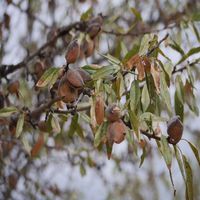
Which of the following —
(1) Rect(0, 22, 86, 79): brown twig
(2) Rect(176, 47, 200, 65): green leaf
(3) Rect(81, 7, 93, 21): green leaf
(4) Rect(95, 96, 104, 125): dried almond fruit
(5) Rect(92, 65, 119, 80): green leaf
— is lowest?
(4) Rect(95, 96, 104, 125): dried almond fruit

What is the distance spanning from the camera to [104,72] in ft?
3.05

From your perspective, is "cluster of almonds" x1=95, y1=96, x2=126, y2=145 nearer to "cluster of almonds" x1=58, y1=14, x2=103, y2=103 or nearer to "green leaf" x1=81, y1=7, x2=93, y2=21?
"cluster of almonds" x1=58, y1=14, x2=103, y2=103

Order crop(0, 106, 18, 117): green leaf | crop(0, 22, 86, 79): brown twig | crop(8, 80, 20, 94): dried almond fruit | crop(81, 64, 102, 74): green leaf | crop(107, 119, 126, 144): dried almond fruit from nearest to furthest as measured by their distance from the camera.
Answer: crop(107, 119, 126, 144): dried almond fruit
crop(81, 64, 102, 74): green leaf
crop(0, 106, 18, 117): green leaf
crop(8, 80, 20, 94): dried almond fruit
crop(0, 22, 86, 79): brown twig

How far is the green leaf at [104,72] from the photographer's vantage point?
92cm

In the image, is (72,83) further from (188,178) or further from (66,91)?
(188,178)

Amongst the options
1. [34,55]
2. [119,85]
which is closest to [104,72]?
[119,85]

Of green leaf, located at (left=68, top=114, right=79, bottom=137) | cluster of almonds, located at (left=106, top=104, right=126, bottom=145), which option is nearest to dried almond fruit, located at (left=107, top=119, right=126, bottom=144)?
cluster of almonds, located at (left=106, top=104, right=126, bottom=145)

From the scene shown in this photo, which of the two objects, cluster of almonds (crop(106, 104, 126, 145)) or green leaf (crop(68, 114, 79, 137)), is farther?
green leaf (crop(68, 114, 79, 137))

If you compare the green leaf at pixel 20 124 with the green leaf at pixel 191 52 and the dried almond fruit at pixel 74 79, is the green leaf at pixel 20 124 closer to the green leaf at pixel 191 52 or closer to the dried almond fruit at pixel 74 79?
the dried almond fruit at pixel 74 79

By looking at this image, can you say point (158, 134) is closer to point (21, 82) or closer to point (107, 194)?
point (21, 82)

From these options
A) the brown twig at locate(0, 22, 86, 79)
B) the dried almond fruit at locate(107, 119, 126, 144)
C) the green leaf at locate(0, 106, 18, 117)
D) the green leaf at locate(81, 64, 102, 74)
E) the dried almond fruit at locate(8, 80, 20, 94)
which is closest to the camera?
the dried almond fruit at locate(107, 119, 126, 144)

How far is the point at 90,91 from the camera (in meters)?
0.96

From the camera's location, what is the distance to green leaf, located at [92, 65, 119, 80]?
92 centimetres

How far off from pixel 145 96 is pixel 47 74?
0.20 meters
